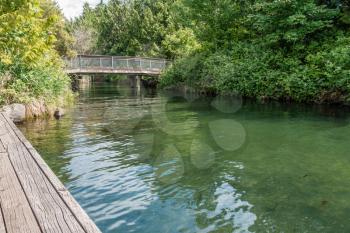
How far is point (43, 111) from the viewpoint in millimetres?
14656

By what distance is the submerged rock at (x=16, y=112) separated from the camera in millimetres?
12445

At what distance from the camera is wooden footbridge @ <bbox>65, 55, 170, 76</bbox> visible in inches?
1094

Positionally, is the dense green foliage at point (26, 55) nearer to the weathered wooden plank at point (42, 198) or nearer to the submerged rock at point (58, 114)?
the submerged rock at point (58, 114)

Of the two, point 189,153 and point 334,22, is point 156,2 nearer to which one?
point 334,22

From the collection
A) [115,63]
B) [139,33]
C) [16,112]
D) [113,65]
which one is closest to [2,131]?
[16,112]

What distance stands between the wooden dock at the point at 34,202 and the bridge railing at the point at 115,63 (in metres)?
23.4

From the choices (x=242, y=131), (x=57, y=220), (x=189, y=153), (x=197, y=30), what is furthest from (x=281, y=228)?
(x=197, y=30)

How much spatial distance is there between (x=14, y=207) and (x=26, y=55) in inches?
368

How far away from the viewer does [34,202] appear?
3447 millimetres

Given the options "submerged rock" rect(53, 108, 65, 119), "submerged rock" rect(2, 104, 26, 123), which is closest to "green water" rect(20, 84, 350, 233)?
"submerged rock" rect(2, 104, 26, 123)

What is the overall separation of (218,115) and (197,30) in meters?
16.2

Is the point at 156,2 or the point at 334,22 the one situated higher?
the point at 156,2

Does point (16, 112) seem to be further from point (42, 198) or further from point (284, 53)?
point (284, 53)

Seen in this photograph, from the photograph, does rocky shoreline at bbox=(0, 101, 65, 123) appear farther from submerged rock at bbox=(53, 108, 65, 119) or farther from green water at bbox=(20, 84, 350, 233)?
green water at bbox=(20, 84, 350, 233)
